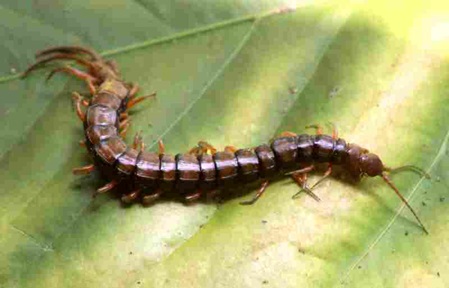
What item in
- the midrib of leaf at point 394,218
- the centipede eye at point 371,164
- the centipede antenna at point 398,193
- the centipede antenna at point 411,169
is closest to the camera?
the midrib of leaf at point 394,218

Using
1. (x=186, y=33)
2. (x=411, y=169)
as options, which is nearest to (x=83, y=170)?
(x=186, y=33)

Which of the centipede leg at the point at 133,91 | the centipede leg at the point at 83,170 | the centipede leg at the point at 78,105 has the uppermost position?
the centipede leg at the point at 133,91

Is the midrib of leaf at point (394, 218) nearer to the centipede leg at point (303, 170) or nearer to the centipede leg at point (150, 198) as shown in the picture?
the centipede leg at point (303, 170)

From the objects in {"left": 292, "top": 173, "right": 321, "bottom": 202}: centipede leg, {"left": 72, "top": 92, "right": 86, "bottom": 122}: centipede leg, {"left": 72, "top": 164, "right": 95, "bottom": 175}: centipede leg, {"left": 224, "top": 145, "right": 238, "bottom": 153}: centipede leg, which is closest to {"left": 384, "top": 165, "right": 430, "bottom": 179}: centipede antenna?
{"left": 292, "top": 173, "right": 321, "bottom": 202}: centipede leg

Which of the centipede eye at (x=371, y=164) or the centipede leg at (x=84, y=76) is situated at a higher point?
the centipede eye at (x=371, y=164)

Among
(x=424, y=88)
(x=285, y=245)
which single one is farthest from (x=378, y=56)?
(x=285, y=245)

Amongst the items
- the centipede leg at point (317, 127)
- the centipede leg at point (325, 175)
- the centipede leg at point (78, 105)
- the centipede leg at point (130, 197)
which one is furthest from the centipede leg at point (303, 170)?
the centipede leg at point (78, 105)

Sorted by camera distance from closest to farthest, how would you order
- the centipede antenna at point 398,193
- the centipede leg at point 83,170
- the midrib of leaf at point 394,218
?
the midrib of leaf at point 394,218
the centipede antenna at point 398,193
the centipede leg at point 83,170

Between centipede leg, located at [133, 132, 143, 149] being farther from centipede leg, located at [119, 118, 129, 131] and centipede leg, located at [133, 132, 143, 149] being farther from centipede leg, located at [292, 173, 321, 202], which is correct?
centipede leg, located at [292, 173, 321, 202]
